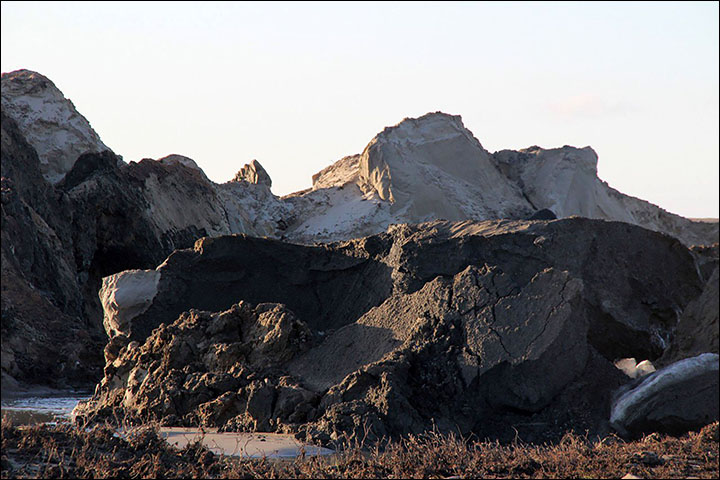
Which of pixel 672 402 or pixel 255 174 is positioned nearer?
pixel 672 402

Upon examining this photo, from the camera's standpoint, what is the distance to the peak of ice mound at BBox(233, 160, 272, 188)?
97.1 feet

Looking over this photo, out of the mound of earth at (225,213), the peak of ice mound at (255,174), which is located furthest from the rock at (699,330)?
the peak of ice mound at (255,174)

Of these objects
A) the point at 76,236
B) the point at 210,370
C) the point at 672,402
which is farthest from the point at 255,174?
the point at 672,402

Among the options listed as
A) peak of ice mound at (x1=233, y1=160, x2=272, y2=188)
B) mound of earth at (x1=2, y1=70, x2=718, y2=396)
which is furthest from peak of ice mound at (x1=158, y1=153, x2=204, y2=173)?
peak of ice mound at (x1=233, y1=160, x2=272, y2=188)

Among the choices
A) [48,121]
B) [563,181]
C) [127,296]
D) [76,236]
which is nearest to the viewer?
[127,296]

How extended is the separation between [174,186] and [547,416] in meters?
15.6

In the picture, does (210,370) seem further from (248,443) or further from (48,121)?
(48,121)

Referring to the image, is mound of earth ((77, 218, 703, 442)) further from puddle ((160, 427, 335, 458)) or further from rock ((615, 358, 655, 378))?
rock ((615, 358, 655, 378))

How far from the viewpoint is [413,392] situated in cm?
933

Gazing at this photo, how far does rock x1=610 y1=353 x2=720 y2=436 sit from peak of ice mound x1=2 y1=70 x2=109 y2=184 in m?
18.1

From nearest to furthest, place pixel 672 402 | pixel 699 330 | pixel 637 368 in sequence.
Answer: pixel 672 402
pixel 699 330
pixel 637 368

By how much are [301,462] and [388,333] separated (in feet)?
13.7

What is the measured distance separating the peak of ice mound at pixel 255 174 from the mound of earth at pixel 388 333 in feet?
54.2

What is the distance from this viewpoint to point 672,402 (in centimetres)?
955
